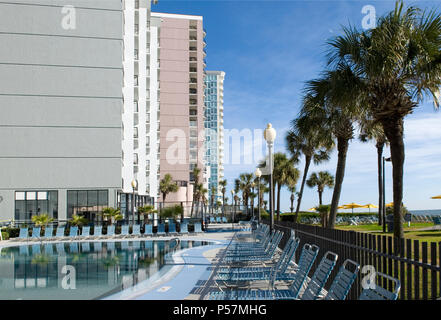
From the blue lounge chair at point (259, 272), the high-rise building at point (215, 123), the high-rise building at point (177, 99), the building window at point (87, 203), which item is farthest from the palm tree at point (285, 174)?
the high-rise building at point (215, 123)

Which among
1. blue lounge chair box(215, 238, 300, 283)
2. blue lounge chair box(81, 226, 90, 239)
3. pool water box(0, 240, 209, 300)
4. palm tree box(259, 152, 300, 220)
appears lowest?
blue lounge chair box(81, 226, 90, 239)

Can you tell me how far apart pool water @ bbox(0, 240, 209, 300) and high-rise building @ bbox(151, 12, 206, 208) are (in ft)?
182

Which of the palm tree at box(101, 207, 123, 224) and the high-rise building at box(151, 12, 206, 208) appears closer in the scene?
the palm tree at box(101, 207, 123, 224)

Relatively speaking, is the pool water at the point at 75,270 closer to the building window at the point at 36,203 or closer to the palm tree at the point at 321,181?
the building window at the point at 36,203

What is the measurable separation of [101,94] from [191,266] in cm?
2799

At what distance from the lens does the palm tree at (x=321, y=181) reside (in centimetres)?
5578

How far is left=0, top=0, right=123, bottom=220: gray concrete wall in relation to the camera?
3550 centimetres

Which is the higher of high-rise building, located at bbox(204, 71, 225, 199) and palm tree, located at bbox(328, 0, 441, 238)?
high-rise building, located at bbox(204, 71, 225, 199)

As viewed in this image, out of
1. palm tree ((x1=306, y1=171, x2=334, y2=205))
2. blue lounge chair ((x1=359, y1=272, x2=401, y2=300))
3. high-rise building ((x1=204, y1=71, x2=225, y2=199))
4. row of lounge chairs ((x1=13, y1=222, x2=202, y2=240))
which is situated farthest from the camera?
high-rise building ((x1=204, y1=71, x2=225, y2=199))

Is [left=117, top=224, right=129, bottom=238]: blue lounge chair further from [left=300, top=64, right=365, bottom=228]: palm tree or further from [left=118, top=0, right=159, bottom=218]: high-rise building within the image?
[left=300, top=64, right=365, bottom=228]: palm tree

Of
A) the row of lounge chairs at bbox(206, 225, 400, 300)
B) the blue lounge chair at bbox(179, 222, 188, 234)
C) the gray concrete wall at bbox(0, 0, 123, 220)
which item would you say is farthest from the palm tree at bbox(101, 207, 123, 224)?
the row of lounge chairs at bbox(206, 225, 400, 300)

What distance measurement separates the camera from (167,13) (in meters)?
79.5

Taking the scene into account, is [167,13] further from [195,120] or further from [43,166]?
[43,166]
